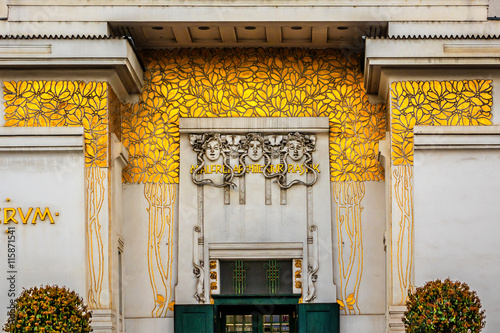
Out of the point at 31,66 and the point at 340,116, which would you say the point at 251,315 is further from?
the point at 31,66

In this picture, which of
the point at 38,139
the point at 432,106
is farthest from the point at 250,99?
the point at 38,139

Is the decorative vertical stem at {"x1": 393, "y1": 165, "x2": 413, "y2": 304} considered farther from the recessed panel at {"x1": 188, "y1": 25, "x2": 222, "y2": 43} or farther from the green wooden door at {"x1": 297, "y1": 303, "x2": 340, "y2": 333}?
the recessed panel at {"x1": 188, "y1": 25, "x2": 222, "y2": 43}

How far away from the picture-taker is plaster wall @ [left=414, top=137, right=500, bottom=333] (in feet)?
61.4

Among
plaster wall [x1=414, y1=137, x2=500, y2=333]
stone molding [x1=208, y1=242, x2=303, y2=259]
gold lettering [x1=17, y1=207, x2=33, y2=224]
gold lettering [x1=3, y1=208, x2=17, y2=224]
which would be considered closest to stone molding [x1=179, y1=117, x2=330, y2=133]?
stone molding [x1=208, y1=242, x2=303, y2=259]

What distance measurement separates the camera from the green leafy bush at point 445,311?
54.7 ft

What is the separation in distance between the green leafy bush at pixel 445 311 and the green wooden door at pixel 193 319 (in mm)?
4326

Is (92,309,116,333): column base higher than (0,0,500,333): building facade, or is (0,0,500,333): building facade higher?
(0,0,500,333): building facade

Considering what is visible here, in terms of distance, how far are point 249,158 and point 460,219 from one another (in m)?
4.09

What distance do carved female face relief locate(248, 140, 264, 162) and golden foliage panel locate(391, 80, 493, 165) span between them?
2.73m

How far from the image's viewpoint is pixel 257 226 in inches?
811

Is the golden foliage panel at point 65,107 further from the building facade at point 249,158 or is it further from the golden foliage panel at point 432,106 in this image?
the golden foliage panel at point 432,106

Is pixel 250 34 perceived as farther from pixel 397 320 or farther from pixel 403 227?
pixel 397 320

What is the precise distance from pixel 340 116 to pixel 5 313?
6.98m

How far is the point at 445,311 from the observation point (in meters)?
16.7
